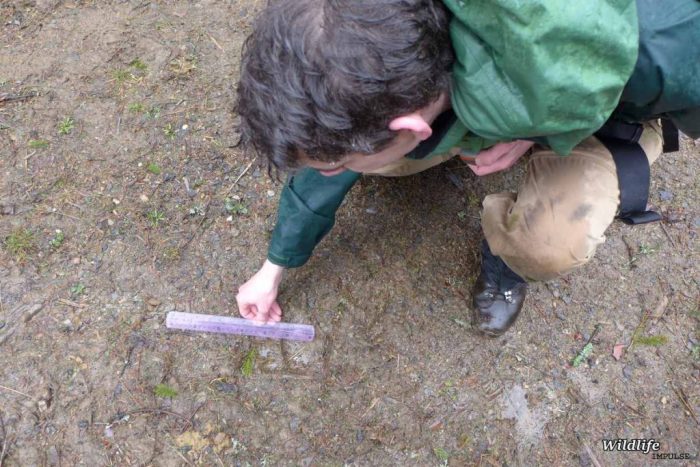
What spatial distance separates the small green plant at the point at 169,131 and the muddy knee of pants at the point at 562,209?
1388 mm

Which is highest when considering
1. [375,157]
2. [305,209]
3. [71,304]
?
[375,157]

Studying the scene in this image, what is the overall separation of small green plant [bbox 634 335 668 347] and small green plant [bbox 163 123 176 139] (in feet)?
6.67

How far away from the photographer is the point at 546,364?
2182 mm

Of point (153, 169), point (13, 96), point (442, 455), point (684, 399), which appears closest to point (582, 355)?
point (684, 399)

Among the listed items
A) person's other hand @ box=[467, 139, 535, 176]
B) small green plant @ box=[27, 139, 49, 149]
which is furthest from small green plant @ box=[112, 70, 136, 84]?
person's other hand @ box=[467, 139, 535, 176]

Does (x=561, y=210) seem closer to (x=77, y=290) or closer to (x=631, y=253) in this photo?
(x=631, y=253)

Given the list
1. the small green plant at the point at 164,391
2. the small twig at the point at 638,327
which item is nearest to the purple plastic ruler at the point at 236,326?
the small green plant at the point at 164,391

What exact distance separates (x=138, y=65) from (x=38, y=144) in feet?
1.82

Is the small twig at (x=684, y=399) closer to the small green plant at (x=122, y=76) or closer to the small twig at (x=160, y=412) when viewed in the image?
the small twig at (x=160, y=412)

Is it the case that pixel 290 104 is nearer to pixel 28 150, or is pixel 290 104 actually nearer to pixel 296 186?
pixel 296 186

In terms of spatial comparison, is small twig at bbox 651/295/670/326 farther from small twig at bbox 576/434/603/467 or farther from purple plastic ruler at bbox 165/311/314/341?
purple plastic ruler at bbox 165/311/314/341

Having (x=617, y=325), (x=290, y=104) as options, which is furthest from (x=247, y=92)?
(x=617, y=325)

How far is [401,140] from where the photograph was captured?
1.46m

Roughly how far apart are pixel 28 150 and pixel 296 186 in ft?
4.04
